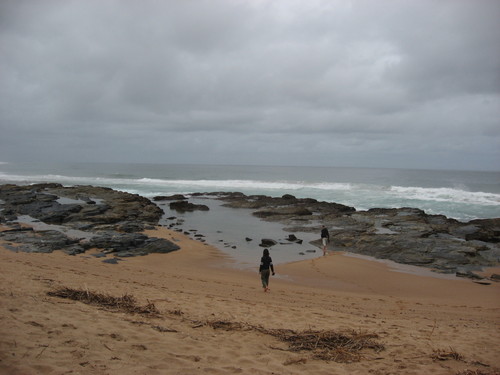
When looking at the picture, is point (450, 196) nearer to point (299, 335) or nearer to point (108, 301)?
point (299, 335)

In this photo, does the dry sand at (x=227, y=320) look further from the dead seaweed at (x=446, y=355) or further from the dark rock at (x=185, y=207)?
the dark rock at (x=185, y=207)

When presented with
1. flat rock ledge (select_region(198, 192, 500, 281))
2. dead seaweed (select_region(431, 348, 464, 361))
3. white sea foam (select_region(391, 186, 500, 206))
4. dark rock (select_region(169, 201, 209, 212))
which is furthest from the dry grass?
white sea foam (select_region(391, 186, 500, 206))

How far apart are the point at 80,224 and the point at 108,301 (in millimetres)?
15507

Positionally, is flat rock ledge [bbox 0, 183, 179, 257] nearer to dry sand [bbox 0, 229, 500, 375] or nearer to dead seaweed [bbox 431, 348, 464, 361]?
dry sand [bbox 0, 229, 500, 375]

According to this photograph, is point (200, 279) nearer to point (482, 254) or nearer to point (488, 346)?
point (488, 346)

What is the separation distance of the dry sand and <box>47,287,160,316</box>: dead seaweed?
0.28 metres

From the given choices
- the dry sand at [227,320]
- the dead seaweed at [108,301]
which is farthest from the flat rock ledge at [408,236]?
the dead seaweed at [108,301]

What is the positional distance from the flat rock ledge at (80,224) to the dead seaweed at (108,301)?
301 inches

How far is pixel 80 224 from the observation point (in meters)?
21.0

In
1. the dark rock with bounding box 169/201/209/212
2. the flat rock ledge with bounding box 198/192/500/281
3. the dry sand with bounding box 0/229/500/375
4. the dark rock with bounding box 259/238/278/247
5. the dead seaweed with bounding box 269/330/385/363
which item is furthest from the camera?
the dark rock with bounding box 169/201/209/212

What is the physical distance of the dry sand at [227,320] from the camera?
465cm

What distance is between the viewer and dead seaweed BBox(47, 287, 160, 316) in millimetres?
6922

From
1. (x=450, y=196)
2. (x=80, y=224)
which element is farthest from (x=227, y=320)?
(x=450, y=196)

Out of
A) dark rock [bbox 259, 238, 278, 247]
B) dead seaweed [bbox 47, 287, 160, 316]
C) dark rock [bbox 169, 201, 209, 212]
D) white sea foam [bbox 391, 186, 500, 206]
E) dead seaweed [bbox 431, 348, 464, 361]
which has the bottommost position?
dark rock [bbox 259, 238, 278, 247]
